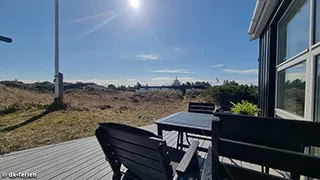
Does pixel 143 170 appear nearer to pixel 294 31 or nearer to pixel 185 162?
pixel 185 162

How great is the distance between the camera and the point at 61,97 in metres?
7.29

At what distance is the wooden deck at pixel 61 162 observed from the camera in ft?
7.49

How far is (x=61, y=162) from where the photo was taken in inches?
103

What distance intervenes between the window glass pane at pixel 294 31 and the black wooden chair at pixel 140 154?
65.7 inches

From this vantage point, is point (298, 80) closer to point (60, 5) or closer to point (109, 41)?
point (109, 41)

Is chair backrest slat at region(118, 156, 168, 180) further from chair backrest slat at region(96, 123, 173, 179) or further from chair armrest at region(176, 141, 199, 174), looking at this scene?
chair armrest at region(176, 141, 199, 174)

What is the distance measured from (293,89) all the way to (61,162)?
3.31m

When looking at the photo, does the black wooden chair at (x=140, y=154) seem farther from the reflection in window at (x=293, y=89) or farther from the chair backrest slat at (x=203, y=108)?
the chair backrest slat at (x=203, y=108)

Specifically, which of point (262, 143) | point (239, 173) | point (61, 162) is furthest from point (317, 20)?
→ point (61, 162)

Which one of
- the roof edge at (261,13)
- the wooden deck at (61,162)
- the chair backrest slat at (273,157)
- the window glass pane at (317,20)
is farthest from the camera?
the roof edge at (261,13)

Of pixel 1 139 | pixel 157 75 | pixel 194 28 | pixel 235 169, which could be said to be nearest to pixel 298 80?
pixel 235 169

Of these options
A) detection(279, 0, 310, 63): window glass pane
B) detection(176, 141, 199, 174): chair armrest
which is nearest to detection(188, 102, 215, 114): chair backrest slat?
detection(279, 0, 310, 63): window glass pane

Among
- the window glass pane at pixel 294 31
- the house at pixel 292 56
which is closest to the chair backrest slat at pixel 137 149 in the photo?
the house at pixel 292 56

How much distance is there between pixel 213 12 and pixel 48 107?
6803 mm
